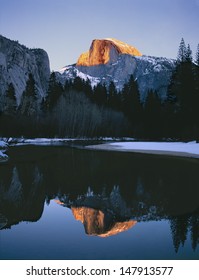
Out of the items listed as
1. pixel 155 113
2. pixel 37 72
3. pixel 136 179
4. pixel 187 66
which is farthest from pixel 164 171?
pixel 37 72

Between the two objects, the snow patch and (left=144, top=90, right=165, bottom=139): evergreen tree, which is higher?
(left=144, top=90, right=165, bottom=139): evergreen tree

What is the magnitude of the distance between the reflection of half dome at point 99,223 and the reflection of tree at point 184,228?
102 centimetres

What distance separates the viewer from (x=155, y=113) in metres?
65.6

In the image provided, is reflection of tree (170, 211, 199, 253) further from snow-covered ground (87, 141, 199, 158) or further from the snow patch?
the snow patch

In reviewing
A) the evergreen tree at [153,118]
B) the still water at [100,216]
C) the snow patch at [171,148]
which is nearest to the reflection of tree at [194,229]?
A: the still water at [100,216]

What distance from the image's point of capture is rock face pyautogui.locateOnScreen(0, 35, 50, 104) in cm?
11347

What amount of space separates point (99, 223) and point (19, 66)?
12933 cm

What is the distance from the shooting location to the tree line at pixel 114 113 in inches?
1890

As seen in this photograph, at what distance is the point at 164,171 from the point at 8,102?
203 feet

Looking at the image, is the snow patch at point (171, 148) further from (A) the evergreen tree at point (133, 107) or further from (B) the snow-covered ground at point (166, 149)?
(A) the evergreen tree at point (133, 107)

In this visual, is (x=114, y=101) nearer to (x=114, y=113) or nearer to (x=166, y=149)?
(x=114, y=113)

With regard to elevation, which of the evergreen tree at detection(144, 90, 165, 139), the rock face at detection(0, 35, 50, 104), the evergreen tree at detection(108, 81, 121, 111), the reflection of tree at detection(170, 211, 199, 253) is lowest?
the reflection of tree at detection(170, 211, 199, 253)

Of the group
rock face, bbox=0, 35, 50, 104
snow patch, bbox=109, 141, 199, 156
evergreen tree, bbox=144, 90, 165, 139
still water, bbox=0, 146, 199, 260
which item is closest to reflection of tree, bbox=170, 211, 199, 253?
still water, bbox=0, 146, 199, 260
